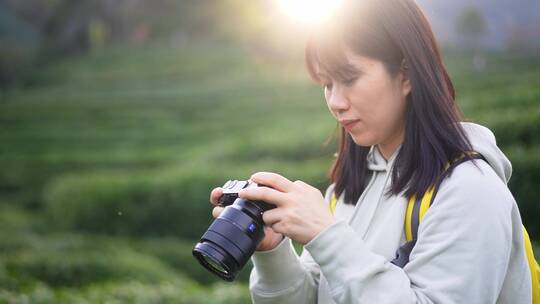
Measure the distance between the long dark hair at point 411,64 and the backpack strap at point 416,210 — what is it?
0.01 meters

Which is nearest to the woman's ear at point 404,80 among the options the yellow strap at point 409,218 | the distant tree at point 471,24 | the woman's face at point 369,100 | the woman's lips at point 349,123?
the woman's face at point 369,100

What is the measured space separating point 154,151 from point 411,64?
29.9 ft

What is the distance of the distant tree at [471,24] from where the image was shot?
727 centimetres

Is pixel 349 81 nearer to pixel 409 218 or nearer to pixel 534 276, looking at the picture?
pixel 409 218

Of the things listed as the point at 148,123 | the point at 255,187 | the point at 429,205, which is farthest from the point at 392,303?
the point at 148,123

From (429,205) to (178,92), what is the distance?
11857 mm

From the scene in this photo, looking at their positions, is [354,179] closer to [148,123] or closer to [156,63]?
[148,123]

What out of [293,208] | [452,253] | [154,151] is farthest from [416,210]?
[154,151]

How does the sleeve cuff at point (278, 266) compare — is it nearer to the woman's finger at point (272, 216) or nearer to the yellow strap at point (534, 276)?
the woman's finger at point (272, 216)

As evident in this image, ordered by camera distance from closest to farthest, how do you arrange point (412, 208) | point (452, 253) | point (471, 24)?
point (452, 253)
point (412, 208)
point (471, 24)

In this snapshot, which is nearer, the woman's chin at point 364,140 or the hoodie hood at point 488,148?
the hoodie hood at point 488,148

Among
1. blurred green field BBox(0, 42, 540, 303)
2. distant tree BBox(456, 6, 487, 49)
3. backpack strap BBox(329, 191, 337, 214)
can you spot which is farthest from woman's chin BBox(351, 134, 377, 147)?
distant tree BBox(456, 6, 487, 49)

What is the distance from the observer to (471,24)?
7293 millimetres

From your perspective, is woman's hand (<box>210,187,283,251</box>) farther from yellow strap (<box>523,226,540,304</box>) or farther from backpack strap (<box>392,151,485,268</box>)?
yellow strap (<box>523,226,540,304</box>)
